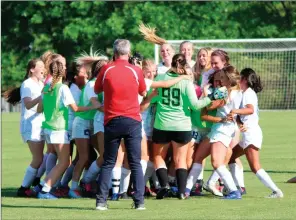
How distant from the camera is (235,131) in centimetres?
1224

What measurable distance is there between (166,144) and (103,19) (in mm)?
35971

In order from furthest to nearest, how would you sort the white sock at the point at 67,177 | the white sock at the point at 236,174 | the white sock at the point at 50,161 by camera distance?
A: the white sock at the point at 67,177, the white sock at the point at 50,161, the white sock at the point at 236,174

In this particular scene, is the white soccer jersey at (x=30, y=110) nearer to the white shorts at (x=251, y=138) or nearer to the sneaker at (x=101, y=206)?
the sneaker at (x=101, y=206)

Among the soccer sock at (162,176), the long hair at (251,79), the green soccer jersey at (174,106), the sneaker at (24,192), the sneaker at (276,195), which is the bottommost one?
the sneaker at (24,192)

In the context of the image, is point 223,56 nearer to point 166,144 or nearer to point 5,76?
point 166,144

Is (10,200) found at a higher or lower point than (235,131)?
lower

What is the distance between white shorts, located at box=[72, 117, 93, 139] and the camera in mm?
12828

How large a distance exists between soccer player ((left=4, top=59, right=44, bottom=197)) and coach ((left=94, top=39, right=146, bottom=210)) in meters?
2.27

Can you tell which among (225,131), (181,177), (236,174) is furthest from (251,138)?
(181,177)

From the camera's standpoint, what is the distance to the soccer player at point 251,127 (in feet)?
39.5

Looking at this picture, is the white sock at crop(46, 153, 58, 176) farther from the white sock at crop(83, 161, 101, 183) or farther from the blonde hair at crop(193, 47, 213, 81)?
the blonde hair at crop(193, 47, 213, 81)

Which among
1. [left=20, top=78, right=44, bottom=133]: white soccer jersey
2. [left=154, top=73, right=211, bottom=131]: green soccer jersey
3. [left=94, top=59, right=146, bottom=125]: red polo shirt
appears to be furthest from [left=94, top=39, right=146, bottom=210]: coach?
[left=20, top=78, right=44, bottom=133]: white soccer jersey

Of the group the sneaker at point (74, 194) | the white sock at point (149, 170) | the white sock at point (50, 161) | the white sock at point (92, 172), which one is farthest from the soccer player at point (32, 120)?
the white sock at point (149, 170)

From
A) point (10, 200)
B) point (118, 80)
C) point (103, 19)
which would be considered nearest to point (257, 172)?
point (118, 80)
